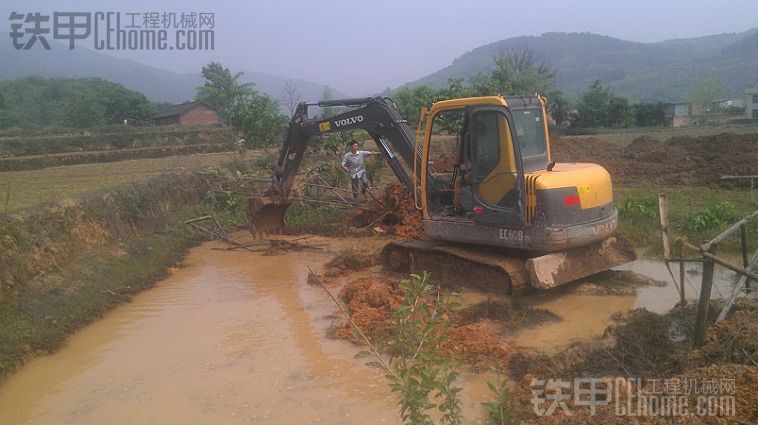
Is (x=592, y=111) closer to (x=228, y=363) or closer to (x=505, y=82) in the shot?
(x=505, y=82)

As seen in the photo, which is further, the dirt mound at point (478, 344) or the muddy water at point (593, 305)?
the muddy water at point (593, 305)

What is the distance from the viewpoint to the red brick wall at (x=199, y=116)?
48.5 m

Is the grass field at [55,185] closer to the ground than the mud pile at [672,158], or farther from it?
closer to the ground

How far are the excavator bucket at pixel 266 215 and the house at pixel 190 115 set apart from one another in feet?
126

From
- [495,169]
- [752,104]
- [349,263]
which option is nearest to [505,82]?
[349,263]

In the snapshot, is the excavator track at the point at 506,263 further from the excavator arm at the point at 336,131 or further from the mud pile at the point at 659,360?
the excavator arm at the point at 336,131

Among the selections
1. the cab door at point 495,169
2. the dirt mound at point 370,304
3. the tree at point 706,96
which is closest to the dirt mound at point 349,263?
the dirt mound at point 370,304

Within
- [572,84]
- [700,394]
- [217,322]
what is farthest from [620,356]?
[572,84]

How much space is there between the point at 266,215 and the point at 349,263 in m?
3.03

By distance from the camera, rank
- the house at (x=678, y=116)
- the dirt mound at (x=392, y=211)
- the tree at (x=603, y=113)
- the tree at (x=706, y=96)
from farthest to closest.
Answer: the tree at (x=706, y=96) < the house at (x=678, y=116) < the tree at (x=603, y=113) < the dirt mound at (x=392, y=211)

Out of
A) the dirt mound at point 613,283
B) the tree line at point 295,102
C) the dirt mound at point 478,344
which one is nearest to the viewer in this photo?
the dirt mound at point 478,344

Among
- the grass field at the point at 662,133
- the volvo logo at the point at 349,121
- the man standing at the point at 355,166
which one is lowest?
the man standing at the point at 355,166

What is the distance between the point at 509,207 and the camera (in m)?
7.22

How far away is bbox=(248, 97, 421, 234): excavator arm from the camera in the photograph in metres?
9.41
